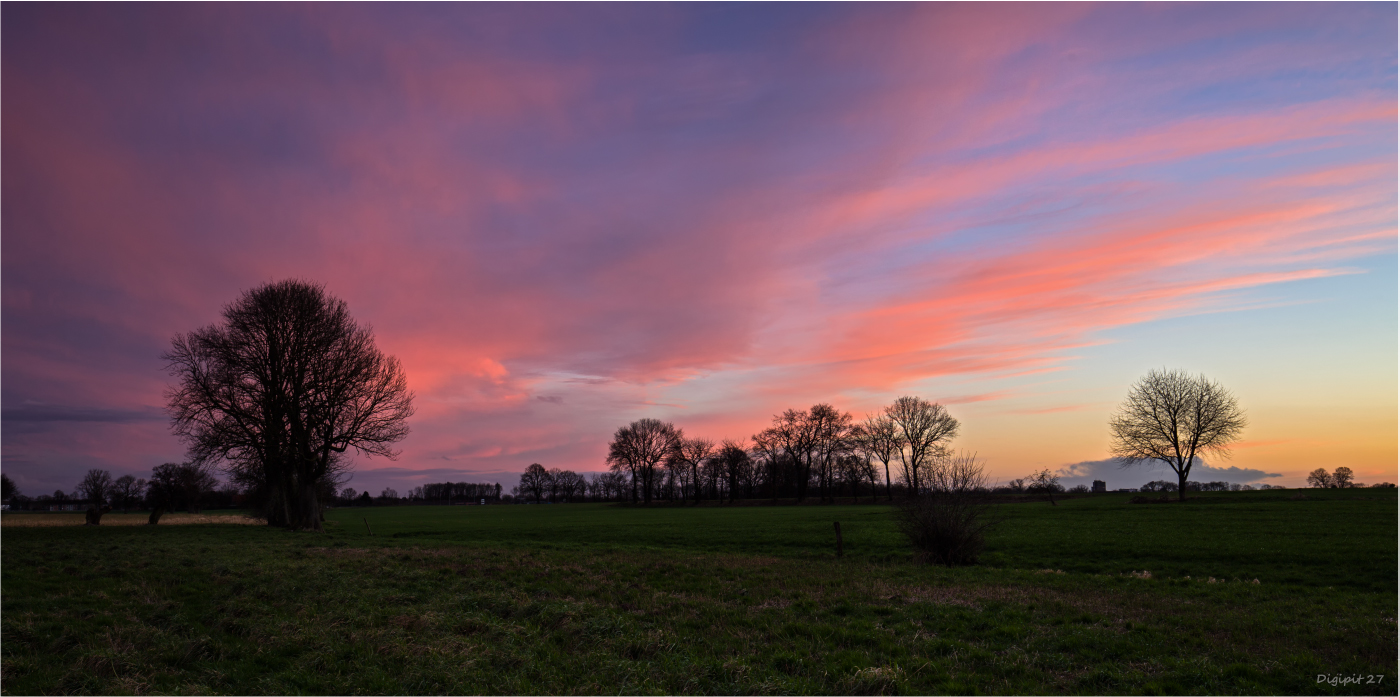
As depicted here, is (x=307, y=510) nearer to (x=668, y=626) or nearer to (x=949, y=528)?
(x=668, y=626)

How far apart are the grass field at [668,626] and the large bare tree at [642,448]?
100m

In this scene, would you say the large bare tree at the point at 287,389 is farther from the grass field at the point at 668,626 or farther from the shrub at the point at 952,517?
the shrub at the point at 952,517

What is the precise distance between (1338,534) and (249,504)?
276 feet

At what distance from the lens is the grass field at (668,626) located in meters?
8.98

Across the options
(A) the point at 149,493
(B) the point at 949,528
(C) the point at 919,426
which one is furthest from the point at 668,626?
(A) the point at 149,493

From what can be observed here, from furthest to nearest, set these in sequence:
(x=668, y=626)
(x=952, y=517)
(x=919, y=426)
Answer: (x=919, y=426)
(x=952, y=517)
(x=668, y=626)

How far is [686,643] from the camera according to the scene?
36.2 feet

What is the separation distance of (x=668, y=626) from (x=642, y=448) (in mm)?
112794

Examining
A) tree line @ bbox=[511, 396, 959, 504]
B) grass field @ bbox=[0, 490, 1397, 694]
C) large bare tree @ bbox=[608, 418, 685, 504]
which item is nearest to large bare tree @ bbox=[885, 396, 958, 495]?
tree line @ bbox=[511, 396, 959, 504]

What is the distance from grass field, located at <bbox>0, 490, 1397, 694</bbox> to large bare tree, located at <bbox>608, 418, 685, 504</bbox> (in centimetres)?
10037

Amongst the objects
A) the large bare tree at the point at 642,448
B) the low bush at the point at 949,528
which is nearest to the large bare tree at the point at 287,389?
the low bush at the point at 949,528

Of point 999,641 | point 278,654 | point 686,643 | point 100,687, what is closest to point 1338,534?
point 999,641

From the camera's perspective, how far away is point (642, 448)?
124 metres

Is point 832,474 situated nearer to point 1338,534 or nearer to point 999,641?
point 1338,534
